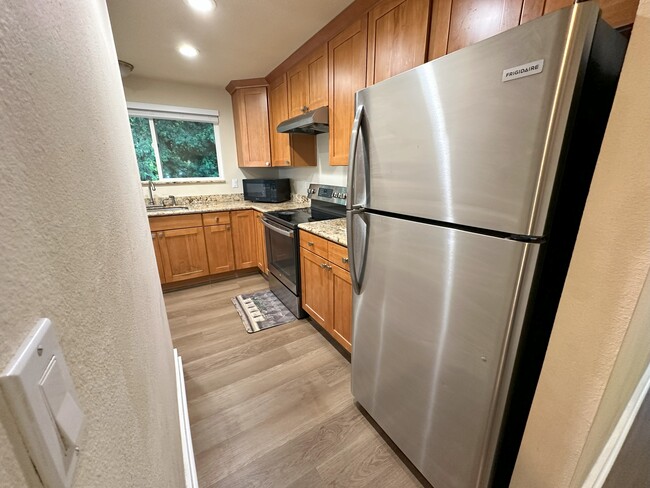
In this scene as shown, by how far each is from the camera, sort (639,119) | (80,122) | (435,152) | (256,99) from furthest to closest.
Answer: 1. (256,99)
2. (435,152)
3. (639,119)
4. (80,122)

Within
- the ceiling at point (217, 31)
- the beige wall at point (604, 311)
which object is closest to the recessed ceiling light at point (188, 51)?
the ceiling at point (217, 31)

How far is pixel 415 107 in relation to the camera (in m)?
0.95

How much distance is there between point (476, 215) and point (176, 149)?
355 cm

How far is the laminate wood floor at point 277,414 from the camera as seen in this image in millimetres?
1271

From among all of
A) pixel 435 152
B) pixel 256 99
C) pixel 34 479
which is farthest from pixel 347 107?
pixel 34 479

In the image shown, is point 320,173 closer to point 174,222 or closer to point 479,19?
point 174,222

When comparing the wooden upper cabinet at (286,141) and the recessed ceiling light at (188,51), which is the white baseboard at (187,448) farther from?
the recessed ceiling light at (188,51)

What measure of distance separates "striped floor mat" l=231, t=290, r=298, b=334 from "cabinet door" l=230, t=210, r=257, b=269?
1.79ft

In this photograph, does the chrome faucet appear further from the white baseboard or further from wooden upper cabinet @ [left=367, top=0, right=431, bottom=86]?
wooden upper cabinet @ [left=367, top=0, right=431, bottom=86]

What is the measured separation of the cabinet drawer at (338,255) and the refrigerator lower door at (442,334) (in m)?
0.37

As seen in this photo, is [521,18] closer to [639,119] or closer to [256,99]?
[639,119]

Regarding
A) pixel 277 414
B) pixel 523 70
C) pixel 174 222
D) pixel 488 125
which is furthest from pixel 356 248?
pixel 174 222

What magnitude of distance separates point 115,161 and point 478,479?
4.88ft

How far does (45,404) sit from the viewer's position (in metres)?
0.22
